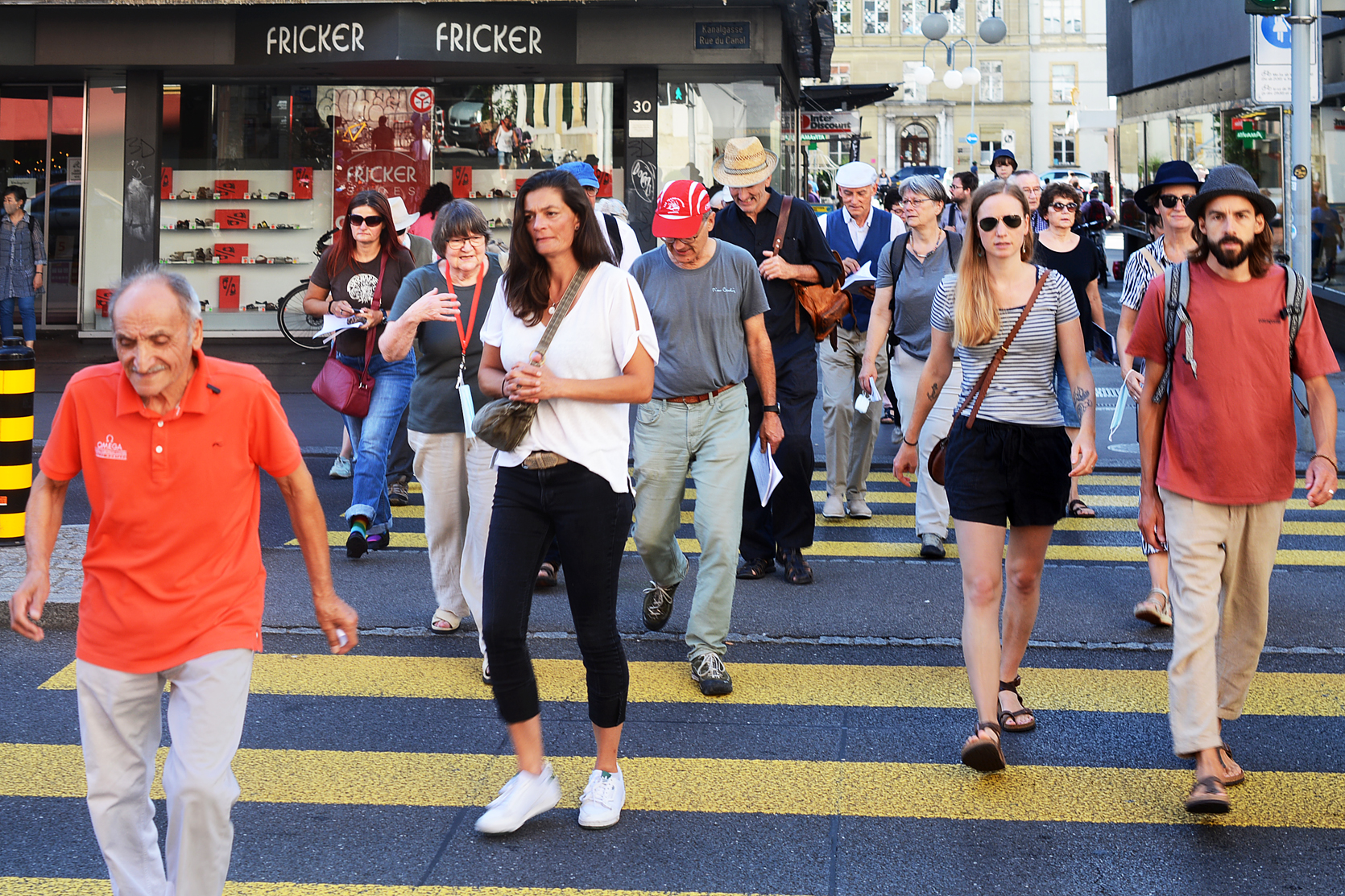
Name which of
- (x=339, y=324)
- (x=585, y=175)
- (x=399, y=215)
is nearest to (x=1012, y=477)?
(x=585, y=175)

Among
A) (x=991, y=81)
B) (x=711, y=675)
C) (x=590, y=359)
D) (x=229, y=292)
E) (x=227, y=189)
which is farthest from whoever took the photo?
(x=991, y=81)

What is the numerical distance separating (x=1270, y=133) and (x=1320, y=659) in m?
15.5

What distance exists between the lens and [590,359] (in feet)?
13.9

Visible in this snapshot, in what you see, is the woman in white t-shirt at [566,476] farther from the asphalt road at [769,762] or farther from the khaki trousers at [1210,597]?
the khaki trousers at [1210,597]

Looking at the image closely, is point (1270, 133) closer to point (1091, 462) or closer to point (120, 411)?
point (1091, 462)

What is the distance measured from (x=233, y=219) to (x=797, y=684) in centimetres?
1493

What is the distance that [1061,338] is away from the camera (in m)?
4.92

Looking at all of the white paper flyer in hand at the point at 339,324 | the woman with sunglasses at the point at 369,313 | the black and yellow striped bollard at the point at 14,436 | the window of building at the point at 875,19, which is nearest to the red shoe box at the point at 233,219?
the black and yellow striped bollard at the point at 14,436

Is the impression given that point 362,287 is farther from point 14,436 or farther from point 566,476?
point 566,476

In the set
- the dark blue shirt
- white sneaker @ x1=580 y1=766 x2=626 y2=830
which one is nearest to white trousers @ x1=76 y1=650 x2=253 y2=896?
white sneaker @ x1=580 y1=766 x2=626 y2=830

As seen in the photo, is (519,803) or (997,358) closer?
(519,803)

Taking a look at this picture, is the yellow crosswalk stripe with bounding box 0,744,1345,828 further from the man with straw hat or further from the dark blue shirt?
the dark blue shirt

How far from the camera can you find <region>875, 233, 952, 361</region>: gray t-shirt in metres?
8.10

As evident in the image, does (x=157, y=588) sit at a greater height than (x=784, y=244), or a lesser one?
lesser
